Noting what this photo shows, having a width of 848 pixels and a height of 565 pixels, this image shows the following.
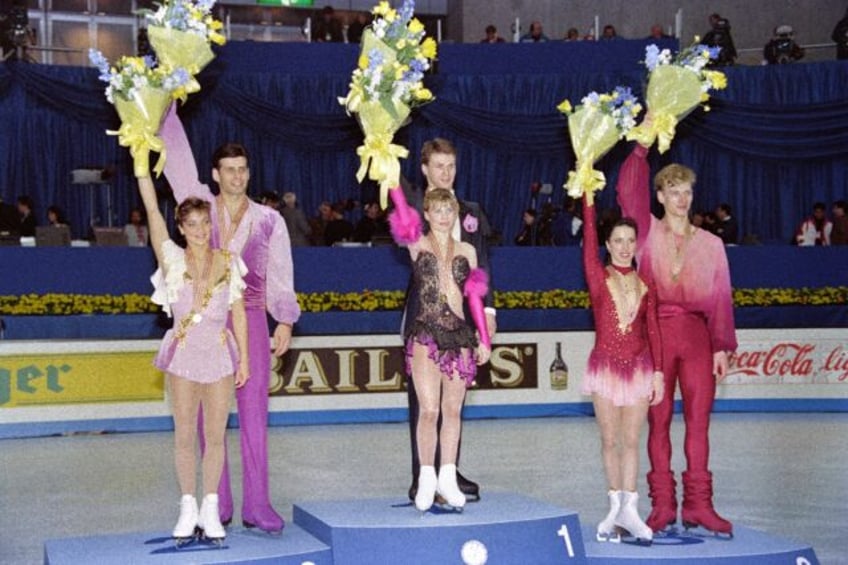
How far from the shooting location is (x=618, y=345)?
20.4 ft

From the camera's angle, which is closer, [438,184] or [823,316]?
[438,184]

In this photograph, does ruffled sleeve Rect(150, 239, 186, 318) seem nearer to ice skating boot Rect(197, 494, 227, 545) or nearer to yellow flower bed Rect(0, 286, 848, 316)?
ice skating boot Rect(197, 494, 227, 545)

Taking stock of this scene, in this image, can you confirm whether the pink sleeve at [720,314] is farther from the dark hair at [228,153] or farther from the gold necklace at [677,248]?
the dark hair at [228,153]

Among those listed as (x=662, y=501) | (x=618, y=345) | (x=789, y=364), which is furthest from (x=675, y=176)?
(x=789, y=364)

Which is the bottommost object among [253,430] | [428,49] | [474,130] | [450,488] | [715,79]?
[450,488]

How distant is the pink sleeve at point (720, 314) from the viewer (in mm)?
6484

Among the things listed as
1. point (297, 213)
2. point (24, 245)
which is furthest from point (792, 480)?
point (24, 245)

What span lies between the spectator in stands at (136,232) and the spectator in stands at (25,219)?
1092 mm

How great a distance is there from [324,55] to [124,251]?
553 cm

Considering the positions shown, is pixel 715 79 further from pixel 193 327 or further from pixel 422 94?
pixel 193 327

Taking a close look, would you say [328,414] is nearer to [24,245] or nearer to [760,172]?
[24,245]

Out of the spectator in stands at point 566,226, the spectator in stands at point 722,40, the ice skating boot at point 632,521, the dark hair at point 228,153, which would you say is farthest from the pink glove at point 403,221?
the spectator in stands at point 722,40

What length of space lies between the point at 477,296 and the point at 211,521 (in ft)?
5.10

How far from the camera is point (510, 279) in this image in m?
15.4
